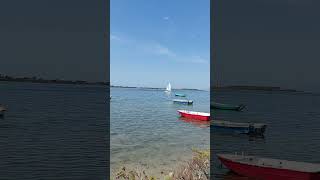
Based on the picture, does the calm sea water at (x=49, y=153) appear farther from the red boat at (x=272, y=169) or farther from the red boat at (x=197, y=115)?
the red boat at (x=197, y=115)

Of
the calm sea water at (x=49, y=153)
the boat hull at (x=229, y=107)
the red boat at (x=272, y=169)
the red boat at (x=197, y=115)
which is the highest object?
the boat hull at (x=229, y=107)

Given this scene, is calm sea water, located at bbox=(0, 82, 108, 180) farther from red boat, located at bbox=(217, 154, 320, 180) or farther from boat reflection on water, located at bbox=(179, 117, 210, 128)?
boat reflection on water, located at bbox=(179, 117, 210, 128)

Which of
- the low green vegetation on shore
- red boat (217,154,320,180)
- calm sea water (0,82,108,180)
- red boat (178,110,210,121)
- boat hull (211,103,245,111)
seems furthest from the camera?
boat hull (211,103,245,111)

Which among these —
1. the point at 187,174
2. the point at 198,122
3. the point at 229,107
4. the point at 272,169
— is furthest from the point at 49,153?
the point at 229,107

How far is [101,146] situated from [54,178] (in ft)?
56.5

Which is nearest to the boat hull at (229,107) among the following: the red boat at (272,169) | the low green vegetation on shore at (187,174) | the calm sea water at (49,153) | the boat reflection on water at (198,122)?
the boat reflection on water at (198,122)

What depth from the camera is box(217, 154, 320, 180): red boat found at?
2377cm

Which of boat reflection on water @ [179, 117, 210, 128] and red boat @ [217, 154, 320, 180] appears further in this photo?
boat reflection on water @ [179, 117, 210, 128]

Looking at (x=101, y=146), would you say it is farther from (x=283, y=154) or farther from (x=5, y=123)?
(x=5, y=123)

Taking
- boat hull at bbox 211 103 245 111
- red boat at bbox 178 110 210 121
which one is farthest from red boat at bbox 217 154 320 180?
boat hull at bbox 211 103 245 111

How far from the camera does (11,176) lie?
95.3 feet

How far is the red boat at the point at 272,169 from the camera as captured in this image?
23.8m

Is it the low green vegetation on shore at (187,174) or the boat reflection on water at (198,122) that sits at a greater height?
the low green vegetation on shore at (187,174)

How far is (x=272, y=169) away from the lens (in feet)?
81.7
